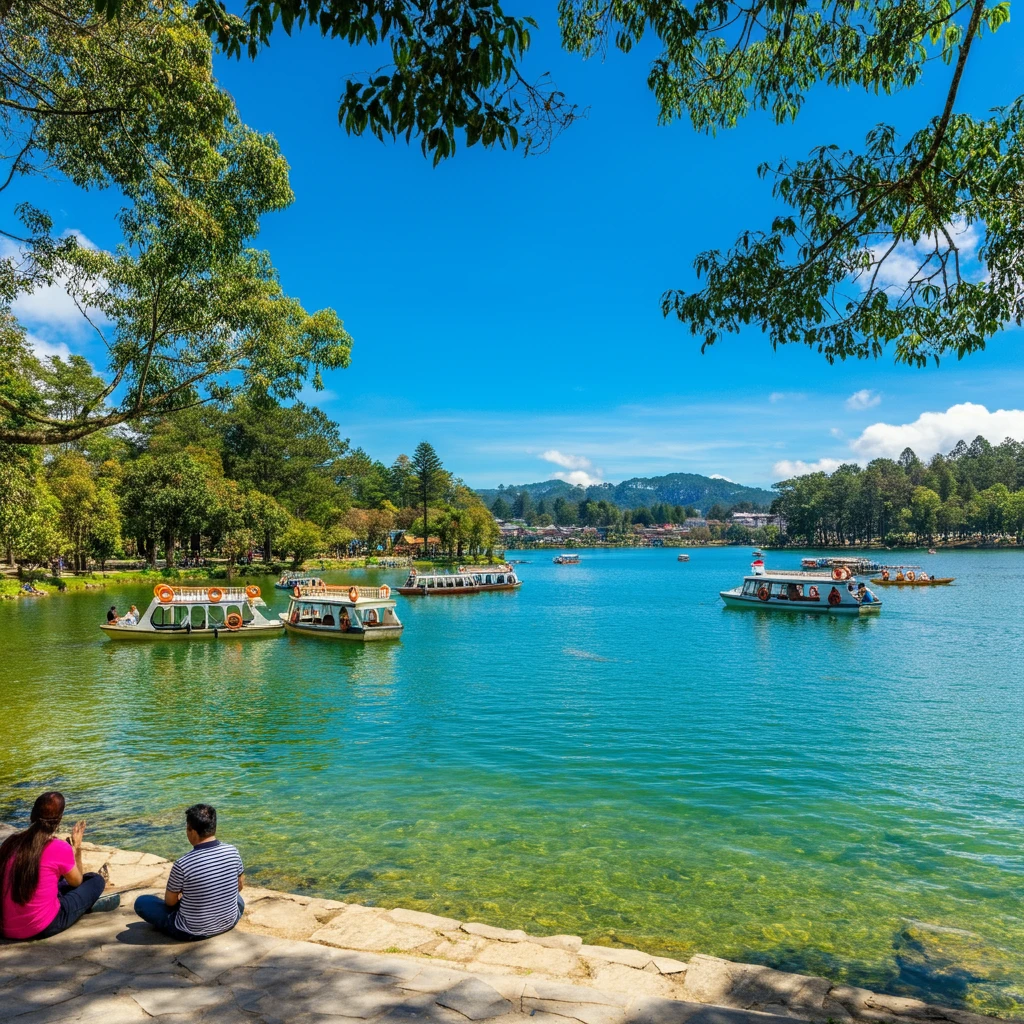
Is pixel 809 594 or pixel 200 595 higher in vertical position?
pixel 200 595

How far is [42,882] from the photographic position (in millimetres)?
6344

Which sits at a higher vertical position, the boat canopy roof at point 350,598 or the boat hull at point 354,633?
the boat canopy roof at point 350,598

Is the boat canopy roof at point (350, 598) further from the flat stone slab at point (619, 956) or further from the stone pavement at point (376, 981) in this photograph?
the flat stone slab at point (619, 956)

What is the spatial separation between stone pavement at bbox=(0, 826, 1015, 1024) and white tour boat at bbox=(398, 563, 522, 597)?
6115 centimetres

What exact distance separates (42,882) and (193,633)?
104 feet

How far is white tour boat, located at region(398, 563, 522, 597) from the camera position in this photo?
6862 cm

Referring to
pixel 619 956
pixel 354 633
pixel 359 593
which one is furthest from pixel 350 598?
pixel 619 956

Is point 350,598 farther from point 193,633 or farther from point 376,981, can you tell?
point 376,981

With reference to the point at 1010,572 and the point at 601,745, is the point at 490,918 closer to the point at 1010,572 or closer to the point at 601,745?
the point at 601,745

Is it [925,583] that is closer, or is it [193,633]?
[193,633]

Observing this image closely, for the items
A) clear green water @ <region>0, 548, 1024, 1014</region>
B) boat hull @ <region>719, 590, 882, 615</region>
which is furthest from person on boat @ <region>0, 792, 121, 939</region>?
boat hull @ <region>719, 590, 882, 615</region>

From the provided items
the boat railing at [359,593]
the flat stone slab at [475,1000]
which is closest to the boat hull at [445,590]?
the boat railing at [359,593]

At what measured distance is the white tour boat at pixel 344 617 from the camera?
37.0 meters

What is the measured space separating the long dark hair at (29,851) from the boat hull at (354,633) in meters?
30.4
